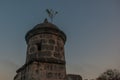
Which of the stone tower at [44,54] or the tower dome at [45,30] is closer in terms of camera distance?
the stone tower at [44,54]

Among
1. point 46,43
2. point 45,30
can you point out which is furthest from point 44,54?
point 45,30

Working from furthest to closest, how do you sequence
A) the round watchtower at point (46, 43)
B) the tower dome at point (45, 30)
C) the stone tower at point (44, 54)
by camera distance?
the tower dome at point (45, 30) < the round watchtower at point (46, 43) < the stone tower at point (44, 54)

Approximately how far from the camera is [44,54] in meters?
7.13

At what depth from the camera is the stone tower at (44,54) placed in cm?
664

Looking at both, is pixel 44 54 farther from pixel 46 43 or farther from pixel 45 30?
pixel 45 30

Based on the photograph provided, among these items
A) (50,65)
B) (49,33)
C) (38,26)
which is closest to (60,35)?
(49,33)

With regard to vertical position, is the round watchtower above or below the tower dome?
below

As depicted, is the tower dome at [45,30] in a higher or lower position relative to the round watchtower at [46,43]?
higher

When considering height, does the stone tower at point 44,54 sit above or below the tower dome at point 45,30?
below

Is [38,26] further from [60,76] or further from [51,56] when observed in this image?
[60,76]

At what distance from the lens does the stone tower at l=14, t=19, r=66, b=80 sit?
664cm

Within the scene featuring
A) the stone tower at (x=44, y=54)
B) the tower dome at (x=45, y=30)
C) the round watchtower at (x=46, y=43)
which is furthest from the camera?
the tower dome at (x=45, y=30)

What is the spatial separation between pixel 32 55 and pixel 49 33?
113 centimetres

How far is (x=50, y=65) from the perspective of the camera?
6844 mm
